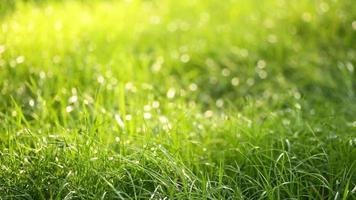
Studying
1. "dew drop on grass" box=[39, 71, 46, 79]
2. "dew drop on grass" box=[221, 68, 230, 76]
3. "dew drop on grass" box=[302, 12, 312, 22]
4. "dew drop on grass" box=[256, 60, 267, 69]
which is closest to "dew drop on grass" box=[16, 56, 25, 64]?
"dew drop on grass" box=[39, 71, 46, 79]

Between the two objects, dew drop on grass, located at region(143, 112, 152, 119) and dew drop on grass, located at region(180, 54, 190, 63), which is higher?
dew drop on grass, located at region(143, 112, 152, 119)

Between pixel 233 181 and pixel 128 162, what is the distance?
1.75ft

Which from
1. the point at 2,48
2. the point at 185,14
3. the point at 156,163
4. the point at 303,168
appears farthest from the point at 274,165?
the point at 185,14

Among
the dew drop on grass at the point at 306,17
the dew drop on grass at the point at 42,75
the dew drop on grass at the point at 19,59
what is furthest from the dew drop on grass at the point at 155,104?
the dew drop on grass at the point at 306,17

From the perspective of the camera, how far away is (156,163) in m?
2.54

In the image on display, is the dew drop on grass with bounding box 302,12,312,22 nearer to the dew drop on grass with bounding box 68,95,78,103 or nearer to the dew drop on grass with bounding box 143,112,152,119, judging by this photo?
the dew drop on grass with bounding box 143,112,152,119

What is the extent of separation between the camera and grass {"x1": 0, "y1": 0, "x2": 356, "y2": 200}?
8.28 feet

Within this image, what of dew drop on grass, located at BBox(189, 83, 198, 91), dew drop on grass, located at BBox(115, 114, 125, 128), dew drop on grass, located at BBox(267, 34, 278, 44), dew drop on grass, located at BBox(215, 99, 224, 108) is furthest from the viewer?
dew drop on grass, located at BBox(267, 34, 278, 44)

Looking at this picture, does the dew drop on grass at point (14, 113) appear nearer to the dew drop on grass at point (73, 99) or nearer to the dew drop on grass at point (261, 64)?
the dew drop on grass at point (73, 99)

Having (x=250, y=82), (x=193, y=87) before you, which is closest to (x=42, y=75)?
(x=193, y=87)

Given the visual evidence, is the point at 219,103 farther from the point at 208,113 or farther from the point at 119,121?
the point at 119,121

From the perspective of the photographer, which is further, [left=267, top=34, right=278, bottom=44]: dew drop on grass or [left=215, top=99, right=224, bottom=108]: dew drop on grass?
[left=267, top=34, right=278, bottom=44]: dew drop on grass

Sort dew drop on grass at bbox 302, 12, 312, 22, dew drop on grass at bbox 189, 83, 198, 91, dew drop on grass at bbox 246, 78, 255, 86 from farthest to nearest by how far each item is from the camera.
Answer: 1. dew drop on grass at bbox 302, 12, 312, 22
2. dew drop on grass at bbox 246, 78, 255, 86
3. dew drop on grass at bbox 189, 83, 198, 91

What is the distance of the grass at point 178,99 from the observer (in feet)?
8.28
